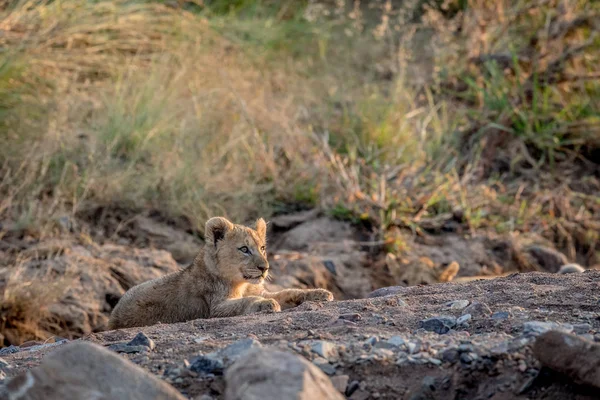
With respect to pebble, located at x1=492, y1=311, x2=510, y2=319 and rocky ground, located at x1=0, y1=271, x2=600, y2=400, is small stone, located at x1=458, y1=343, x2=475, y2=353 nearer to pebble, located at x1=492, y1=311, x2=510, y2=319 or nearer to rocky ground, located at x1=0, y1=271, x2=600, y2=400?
rocky ground, located at x1=0, y1=271, x2=600, y2=400

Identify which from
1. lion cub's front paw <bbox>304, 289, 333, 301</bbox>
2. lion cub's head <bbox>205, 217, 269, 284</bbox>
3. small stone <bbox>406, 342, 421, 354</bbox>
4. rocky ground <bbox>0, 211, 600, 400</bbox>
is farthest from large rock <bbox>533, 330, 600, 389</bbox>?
lion cub's head <bbox>205, 217, 269, 284</bbox>

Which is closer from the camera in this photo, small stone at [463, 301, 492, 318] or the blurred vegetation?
small stone at [463, 301, 492, 318]

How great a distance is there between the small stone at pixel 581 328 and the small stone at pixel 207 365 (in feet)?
4.96

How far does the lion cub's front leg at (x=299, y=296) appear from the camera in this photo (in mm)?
5797

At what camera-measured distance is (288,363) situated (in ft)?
10.8

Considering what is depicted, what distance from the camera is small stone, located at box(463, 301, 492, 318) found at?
4625 mm

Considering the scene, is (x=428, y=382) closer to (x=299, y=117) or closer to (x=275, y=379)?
(x=275, y=379)

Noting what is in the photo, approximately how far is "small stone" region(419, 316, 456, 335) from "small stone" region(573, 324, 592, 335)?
1.78ft

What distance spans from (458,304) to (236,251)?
1.79 meters

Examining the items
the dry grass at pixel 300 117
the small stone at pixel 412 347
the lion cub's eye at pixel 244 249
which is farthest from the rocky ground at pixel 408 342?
the dry grass at pixel 300 117

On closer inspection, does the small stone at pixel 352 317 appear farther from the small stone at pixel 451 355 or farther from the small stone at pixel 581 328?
the small stone at pixel 581 328

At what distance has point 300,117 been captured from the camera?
10.7 meters

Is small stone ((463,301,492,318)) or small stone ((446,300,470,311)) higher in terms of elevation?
small stone ((463,301,492,318))

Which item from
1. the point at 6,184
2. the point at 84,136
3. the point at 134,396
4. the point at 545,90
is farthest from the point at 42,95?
the point at 134,396
